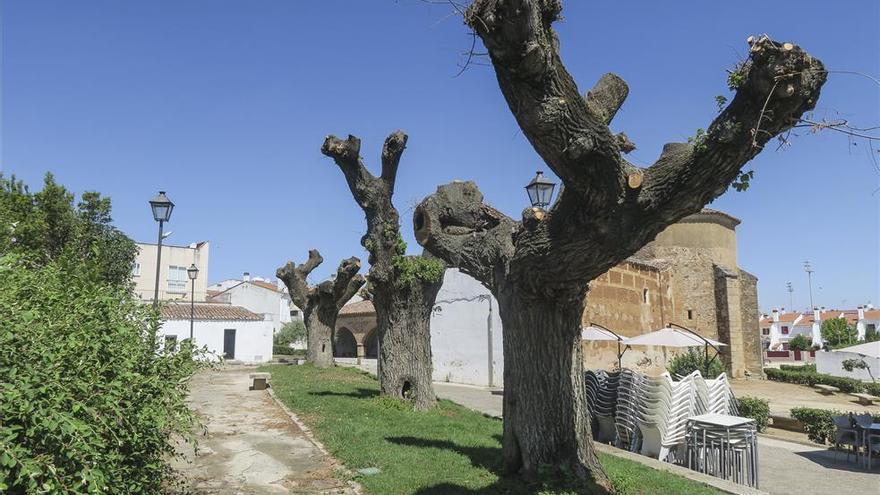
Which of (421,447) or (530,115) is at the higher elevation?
(530,115)

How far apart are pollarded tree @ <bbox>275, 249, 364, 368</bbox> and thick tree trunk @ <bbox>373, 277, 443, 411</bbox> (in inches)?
359

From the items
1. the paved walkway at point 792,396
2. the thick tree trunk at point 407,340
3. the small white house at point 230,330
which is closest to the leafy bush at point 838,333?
the paved walkway at point 792,396

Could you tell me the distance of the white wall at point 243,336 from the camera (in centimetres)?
3444

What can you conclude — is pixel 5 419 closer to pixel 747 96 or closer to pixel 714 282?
pixel 747 96

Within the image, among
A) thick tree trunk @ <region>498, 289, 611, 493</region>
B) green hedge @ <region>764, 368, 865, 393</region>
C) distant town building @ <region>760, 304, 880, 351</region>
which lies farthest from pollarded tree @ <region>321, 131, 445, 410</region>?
distant town building @ <region>760, 304, 880, 351</region>

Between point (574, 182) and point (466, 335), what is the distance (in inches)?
689

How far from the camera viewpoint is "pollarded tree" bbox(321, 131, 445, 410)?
36.2ft

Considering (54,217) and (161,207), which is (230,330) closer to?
(54,217)

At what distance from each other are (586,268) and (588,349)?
47.8 ft

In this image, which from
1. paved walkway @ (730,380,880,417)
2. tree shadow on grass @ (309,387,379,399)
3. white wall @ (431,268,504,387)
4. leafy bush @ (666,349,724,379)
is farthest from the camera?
white wall @ (431,268,504,387)

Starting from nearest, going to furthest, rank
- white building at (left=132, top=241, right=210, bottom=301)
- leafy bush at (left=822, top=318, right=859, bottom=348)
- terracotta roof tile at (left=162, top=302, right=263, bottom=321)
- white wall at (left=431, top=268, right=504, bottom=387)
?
white wall at (left=431, top=268, right=504, bottom=387)
terracotta roof tile at (left=162, top=302, right=263, bottom=321)
white building at (left=132, top=241, right=210, bottom=301)
leafy bush at (left=822, top=318, right=859, bottom=348)

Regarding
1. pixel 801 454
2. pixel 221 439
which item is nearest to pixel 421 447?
pixel 221 439

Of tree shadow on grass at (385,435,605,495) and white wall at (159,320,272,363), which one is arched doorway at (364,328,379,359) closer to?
white wall at (159,320,272,363)

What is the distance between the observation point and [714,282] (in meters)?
27.1
